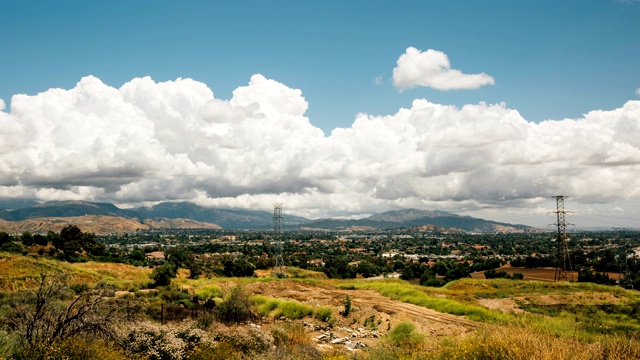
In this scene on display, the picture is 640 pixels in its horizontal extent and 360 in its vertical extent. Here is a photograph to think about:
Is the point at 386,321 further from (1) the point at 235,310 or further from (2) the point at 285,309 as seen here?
(1) the point at 235,310

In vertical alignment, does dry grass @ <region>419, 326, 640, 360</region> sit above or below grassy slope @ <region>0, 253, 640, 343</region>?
above

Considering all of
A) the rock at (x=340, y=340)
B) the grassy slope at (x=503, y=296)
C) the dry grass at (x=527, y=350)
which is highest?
the dry grass at (x=527, y=350)

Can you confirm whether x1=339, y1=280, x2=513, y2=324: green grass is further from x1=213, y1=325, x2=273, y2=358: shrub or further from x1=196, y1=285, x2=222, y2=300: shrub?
x1=196, y1=285, x2=222, y2=300: shrub

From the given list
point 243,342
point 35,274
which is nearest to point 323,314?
point 243,342

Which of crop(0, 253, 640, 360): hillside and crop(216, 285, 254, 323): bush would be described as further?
crop(216, 285, 254, 323): bush

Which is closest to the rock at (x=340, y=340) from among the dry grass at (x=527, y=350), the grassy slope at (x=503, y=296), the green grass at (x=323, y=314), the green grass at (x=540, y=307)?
the green grass at (x=323, y=314)

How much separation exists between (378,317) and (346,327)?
9.03 ft

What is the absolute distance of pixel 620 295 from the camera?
4278 cm

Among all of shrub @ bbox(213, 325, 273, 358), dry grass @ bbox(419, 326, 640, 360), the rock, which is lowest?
the rock

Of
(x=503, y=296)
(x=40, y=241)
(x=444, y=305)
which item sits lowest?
(x=503, y=296)

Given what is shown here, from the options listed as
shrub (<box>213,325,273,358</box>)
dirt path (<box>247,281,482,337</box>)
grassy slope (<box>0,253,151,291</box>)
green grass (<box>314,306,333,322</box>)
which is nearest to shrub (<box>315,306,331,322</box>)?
green grass (<box>314,306,333,322</box>)

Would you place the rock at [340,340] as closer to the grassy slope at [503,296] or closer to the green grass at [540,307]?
the green grass at [540,307]

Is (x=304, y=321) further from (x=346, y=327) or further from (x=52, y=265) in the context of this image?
(x=52, y=265)

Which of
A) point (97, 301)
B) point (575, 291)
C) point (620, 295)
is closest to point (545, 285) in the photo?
point (575, 291)
